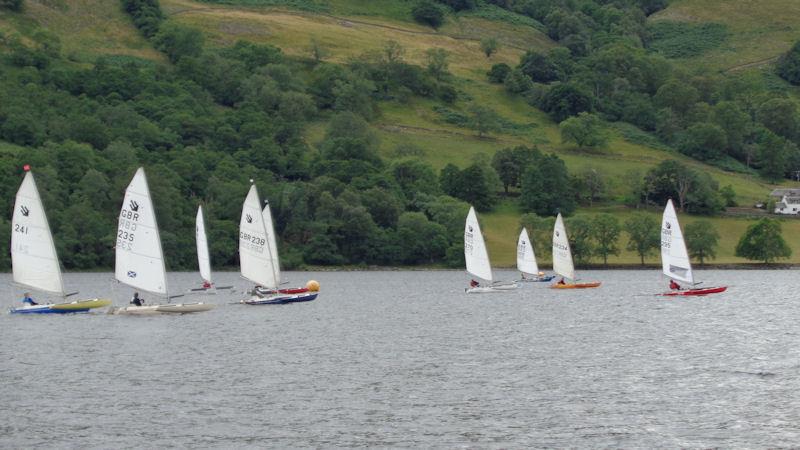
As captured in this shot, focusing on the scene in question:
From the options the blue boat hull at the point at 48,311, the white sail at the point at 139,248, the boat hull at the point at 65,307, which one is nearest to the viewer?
the white sail at the point at 139,248

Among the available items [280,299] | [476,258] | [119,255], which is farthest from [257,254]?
[476,258]

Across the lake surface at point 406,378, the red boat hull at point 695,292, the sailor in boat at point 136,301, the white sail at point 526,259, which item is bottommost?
the lake surface at point 406,378

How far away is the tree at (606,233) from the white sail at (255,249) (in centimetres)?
9190

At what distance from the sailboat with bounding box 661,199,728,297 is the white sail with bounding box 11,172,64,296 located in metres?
54.6

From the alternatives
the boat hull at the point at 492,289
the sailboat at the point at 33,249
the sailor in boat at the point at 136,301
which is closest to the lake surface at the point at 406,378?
the sailor in boat at the point at 136,301

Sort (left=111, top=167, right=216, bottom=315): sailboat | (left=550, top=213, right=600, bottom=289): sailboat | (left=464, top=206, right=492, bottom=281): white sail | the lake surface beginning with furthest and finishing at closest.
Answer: (left=550, top=213, right=600, bottom=289): sailboat → (left=464, top=206, right=492, bottom=281): white sail → (left=111, top=167, right=216, bottom=315): sailboat → the lake surface

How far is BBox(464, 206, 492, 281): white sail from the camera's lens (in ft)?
430

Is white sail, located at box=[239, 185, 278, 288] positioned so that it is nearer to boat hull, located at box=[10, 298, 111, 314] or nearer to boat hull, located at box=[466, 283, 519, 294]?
boat hull, located at box=[10, 298, 111, 314]

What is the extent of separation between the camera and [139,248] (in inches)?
3585

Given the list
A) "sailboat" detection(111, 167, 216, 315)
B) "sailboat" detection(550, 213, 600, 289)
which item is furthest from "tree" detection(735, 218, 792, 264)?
"sailboat" detection(111, 167, 216, 315)

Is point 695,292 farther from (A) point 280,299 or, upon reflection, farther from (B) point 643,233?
(B) point 643,233

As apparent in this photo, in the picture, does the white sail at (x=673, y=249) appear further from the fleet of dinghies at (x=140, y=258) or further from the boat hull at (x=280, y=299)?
the boat hull at (x=280, y=299)

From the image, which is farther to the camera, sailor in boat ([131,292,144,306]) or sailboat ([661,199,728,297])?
sailboat ([661,199,728,297])

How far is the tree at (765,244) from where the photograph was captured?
632 feet
